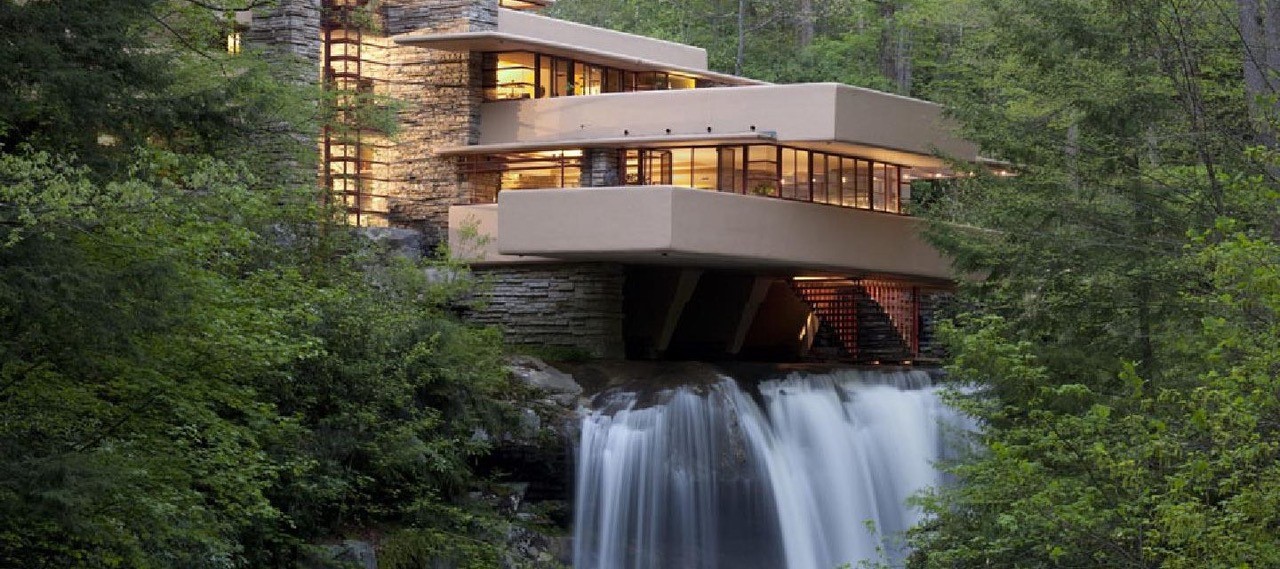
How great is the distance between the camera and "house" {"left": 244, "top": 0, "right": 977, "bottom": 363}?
35531 millimetres

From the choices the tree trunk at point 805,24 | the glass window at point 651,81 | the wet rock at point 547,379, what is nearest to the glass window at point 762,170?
the wet rock at point 547,379

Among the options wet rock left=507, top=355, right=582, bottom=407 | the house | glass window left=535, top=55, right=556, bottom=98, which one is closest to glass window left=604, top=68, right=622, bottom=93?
the house

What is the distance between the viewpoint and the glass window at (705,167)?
3706 cm

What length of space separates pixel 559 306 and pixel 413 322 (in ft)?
31.0

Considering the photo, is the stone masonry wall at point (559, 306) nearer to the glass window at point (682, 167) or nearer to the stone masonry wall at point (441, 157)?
the stone masonry wall at point (441, 157)

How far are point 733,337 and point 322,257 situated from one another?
1562 cm

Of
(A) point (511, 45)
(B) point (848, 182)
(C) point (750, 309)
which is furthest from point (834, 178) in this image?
(A) point (511, 45)

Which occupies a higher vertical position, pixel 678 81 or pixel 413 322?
pixel 678 81

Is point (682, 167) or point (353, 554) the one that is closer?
point (353, 554)

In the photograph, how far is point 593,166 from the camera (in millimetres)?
37938

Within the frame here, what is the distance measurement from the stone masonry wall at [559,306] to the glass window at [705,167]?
2.35m

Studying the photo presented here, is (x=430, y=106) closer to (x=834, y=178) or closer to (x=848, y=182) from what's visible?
(x=834, y=178)

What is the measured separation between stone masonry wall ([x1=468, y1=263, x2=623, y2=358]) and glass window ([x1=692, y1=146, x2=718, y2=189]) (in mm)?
2346

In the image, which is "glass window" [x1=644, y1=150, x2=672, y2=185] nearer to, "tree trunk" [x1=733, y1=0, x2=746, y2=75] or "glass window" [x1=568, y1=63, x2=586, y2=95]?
"glass window" [x1=568, y1=63, x2=586, y2=95]
